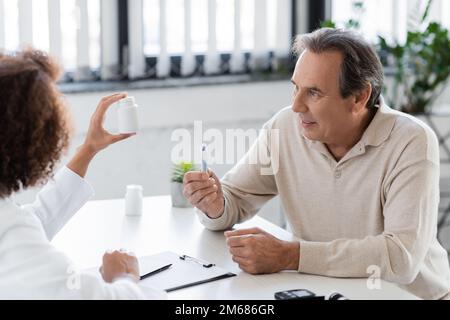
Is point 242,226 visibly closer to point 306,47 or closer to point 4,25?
point 306,47

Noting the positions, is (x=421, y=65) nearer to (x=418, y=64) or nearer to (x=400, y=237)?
(x=418, y=64)

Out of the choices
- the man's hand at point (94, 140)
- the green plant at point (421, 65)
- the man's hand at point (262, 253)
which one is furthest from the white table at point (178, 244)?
the green plant at point (421, 65)

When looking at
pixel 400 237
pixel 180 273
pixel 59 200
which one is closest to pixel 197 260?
pixel 180 273

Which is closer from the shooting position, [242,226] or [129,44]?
[242,226]

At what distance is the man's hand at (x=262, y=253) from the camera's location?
184 centimetres

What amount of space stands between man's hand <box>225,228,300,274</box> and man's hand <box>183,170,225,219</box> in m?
0.26

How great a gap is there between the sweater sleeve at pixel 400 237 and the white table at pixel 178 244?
4 cm

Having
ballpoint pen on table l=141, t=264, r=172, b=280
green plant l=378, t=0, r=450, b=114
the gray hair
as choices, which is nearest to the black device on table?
ballpoint pen on table l=141, t=264, r=172, b=280

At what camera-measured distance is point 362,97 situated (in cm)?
214

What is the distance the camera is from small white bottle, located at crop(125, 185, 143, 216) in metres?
2.34

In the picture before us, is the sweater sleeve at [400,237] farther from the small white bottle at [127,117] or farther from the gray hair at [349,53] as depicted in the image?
the small white bottle at [127,117]

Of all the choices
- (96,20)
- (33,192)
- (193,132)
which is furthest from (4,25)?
(193,132)
